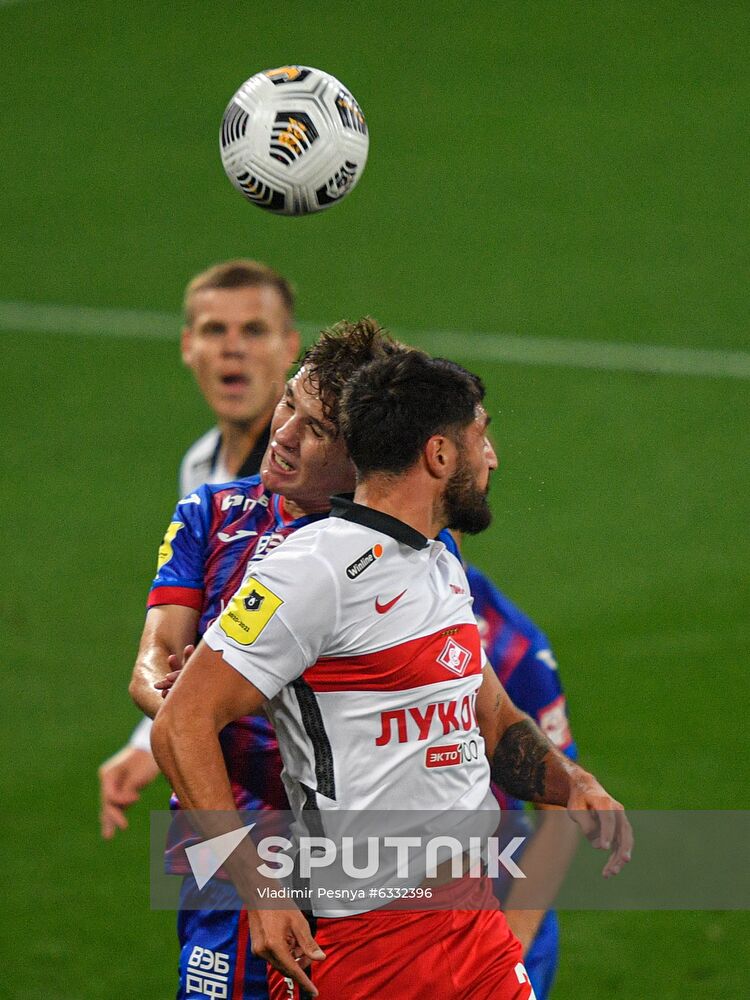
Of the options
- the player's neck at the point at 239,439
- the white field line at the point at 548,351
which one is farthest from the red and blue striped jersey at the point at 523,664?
the white field line at the point at 548,351

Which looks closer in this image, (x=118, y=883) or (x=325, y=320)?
(x=118, y=883)

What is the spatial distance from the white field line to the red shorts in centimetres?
781

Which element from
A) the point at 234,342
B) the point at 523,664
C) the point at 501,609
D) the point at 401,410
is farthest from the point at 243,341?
the point at 401,410

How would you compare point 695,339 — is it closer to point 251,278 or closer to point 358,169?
point 251,278

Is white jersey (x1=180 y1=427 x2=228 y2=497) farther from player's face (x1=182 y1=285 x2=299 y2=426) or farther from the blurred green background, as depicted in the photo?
the blurred green background

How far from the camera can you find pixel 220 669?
357cm

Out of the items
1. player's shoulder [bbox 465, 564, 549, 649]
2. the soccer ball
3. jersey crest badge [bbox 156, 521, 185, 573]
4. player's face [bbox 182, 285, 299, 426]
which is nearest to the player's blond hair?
player's face [bbox 182, 285, 299, 426]

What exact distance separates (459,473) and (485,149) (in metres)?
10.5

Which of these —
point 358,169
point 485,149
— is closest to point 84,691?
point 358,169

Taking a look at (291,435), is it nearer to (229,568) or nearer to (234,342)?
(229,568)

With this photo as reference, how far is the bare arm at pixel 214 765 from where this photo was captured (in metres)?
3.52

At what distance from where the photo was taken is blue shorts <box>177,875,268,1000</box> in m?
4.29

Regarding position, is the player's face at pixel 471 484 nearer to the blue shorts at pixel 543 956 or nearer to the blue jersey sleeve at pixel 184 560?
the blue jersey sleeve at pixel 184 560

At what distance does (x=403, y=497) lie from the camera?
3.83 m
